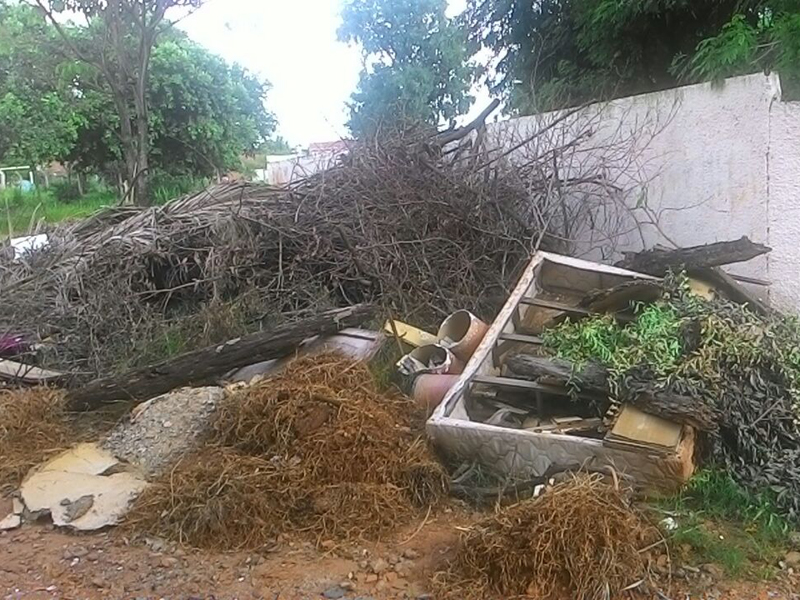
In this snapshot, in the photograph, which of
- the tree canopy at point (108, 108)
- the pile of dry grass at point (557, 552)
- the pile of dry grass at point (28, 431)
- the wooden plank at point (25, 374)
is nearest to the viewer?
the pile of dry grass at point (557, 552)

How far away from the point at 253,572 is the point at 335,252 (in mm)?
3317

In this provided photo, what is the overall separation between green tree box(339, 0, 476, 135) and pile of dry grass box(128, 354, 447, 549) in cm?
1285

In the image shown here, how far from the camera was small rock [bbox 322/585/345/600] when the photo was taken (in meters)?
2.67

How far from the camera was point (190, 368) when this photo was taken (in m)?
4.64

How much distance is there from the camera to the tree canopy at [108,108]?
1625 cm

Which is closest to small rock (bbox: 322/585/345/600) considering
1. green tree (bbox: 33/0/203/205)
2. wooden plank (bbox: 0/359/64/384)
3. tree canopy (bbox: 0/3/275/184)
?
wooden plank (bbox: 0/359/64/384)

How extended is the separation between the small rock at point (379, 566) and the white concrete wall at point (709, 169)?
3.26 meters

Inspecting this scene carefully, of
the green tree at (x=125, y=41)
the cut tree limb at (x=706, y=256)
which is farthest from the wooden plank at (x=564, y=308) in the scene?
the green tree at (x=125, y=41)

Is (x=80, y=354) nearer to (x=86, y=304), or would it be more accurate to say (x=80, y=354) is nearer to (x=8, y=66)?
(x=86, y=304)

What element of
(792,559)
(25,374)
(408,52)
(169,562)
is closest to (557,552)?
(792,559)

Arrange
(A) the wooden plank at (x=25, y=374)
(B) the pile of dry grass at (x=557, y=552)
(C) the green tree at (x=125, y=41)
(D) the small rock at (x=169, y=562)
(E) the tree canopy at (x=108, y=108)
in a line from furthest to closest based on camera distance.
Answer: (E) the tree canopy at (x=108, y=108)
(C) the green tree at (x=125, y=41)
(A) the wooden plank at (x=25, y=374)
(D) the small rock at (x=169, y=562)
(B) the pile of dry grass at (x=557, y=552)

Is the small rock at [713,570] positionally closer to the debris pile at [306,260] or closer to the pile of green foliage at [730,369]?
the pile of green foliage at [730,369]

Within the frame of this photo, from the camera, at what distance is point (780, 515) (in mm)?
2945

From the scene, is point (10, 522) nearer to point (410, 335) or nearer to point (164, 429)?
point (164, 429)
